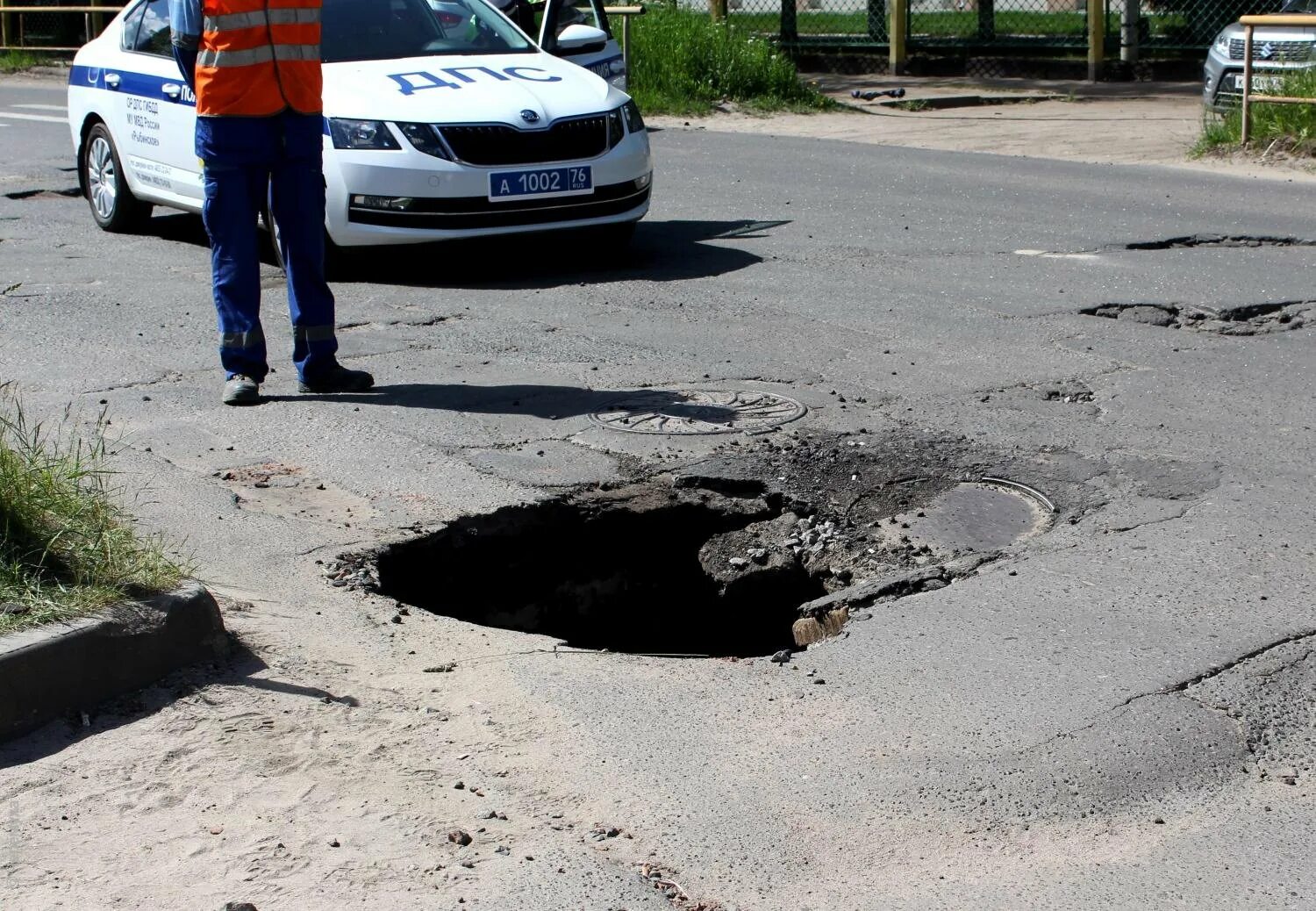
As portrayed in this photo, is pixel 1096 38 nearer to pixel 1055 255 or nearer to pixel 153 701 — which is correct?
pixel 1055 255

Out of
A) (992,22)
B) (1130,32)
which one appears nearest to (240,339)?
(1130,32)

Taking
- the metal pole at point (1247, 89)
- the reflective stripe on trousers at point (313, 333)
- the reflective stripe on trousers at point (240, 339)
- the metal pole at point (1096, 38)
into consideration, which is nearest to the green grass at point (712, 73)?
the metal pole at point (1096, 38)

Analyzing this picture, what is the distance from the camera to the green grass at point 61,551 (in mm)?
3859

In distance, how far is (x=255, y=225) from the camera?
265 inches

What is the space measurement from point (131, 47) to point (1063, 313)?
6.35 meters

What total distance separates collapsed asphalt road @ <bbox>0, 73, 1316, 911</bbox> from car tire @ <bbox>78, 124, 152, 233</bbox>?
170cm

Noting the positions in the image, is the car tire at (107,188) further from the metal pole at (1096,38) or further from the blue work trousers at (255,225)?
the metal pole at (1096,38)

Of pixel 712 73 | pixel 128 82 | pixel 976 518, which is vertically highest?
pixel 712 73

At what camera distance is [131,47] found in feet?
34.3

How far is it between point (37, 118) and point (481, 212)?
38.6 feet

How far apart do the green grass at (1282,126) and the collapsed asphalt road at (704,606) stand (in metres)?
4.90

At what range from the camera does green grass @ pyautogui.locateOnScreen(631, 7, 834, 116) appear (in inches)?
758

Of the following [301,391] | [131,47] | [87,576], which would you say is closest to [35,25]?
[131,47]

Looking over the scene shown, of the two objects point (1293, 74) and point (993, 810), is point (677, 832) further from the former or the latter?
point (1293, 74)
